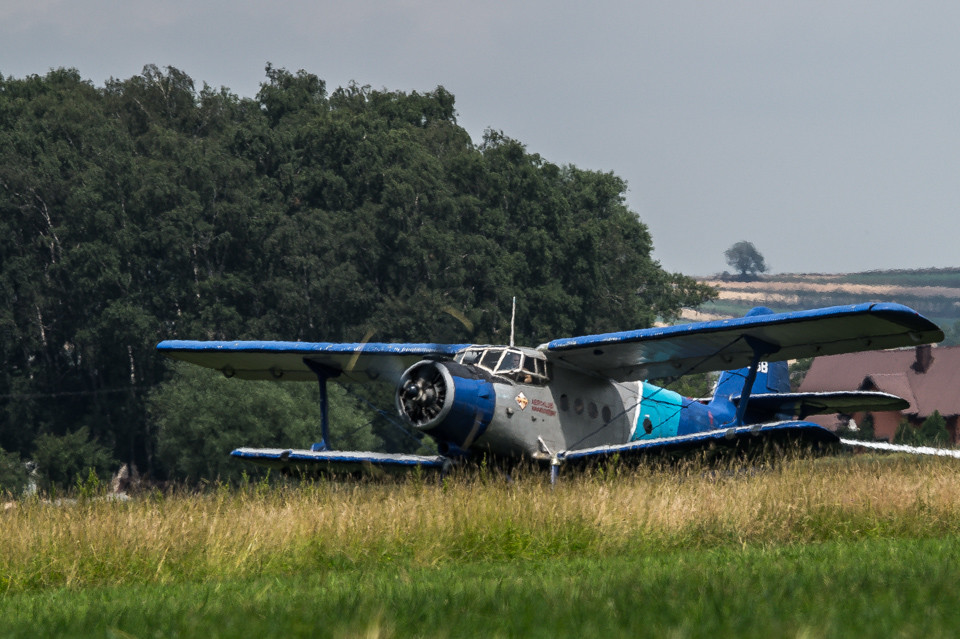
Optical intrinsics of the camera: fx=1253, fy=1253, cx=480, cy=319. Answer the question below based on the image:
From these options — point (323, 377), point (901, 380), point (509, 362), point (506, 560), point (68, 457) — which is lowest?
point (68, 457)

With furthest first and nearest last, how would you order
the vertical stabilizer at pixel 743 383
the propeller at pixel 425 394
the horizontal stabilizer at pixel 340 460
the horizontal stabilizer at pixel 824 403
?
the vertical stabilizer at pixel 743 383 → the horizontal stabilizer at pixel 824 403 → the horizontal stabilizer at pixel 340 460 → the propeller at pixel 425 394

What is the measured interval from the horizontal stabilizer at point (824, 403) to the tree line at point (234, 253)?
32465 millimetres

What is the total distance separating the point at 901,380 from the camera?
229 ft

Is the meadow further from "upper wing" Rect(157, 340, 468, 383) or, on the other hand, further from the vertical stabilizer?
the vertical stabilizer

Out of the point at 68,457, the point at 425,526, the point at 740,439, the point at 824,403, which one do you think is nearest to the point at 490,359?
the point at 740,439

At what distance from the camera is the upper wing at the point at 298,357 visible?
20.9 meters

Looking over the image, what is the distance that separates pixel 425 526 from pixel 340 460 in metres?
8.79

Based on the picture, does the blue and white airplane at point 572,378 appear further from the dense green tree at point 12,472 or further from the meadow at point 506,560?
the dense green tree at point 12,472

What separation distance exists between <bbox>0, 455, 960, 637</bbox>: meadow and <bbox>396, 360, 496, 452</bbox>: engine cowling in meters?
3.02

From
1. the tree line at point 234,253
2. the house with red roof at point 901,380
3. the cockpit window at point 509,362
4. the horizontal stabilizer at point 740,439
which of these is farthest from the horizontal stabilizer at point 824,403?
the house with red roof at point 901,380

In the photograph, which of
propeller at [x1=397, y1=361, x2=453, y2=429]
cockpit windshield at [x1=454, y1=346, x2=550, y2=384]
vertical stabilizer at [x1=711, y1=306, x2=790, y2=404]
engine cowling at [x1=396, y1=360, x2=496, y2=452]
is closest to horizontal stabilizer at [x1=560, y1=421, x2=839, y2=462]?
cockpit windshield at [x1=454, y1=346, x2=550, y2=384]

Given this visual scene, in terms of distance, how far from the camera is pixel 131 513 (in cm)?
1173

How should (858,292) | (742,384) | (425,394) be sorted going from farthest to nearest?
1. (858,292)
2. (742,384)
3. (425,394)

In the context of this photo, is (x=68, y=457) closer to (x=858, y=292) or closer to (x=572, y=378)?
(x=572, y=378)
